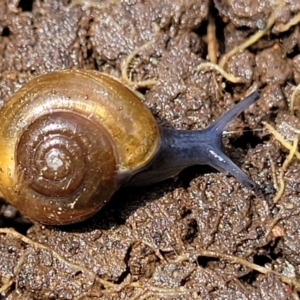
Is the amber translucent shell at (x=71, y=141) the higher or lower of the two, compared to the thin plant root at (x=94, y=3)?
lower

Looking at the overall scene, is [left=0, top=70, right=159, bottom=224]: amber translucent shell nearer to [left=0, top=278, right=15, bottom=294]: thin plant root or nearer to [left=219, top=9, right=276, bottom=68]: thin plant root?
[left=0, top=278, right=15, bottom=294]: thin plant root

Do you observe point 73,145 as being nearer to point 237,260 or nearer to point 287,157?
point 237,260

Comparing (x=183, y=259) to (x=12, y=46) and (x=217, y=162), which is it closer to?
(x=217, y=162)

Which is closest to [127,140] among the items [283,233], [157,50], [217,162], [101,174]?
[101,174]

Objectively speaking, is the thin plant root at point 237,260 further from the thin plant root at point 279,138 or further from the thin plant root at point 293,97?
the thin plant root at point 293,97

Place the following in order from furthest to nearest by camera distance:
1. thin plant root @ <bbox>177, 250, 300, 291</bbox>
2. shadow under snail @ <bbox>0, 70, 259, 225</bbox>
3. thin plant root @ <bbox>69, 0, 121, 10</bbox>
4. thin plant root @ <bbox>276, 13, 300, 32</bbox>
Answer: thin plant root @ <bbox>69, 0, 121, 10</bbox>
thin plant root @ <bbox>276, 13, 300, 32</bbox>
thin plant root @ <bbox>177, 250, 300, 291</bbox>
shadow under snail @ <bbox>0, 70, 259, 225</bbox>

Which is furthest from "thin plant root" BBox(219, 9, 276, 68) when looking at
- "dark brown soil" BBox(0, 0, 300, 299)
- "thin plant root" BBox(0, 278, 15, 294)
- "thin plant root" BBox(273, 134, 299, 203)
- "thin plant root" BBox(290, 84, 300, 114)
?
"thin plant root" BBox(0, 278, 15, 294)

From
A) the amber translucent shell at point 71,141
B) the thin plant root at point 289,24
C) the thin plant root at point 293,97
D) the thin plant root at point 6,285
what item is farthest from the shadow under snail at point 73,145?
the thin plant root at point 289,24

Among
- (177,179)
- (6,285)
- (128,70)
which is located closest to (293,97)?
(177,179)
